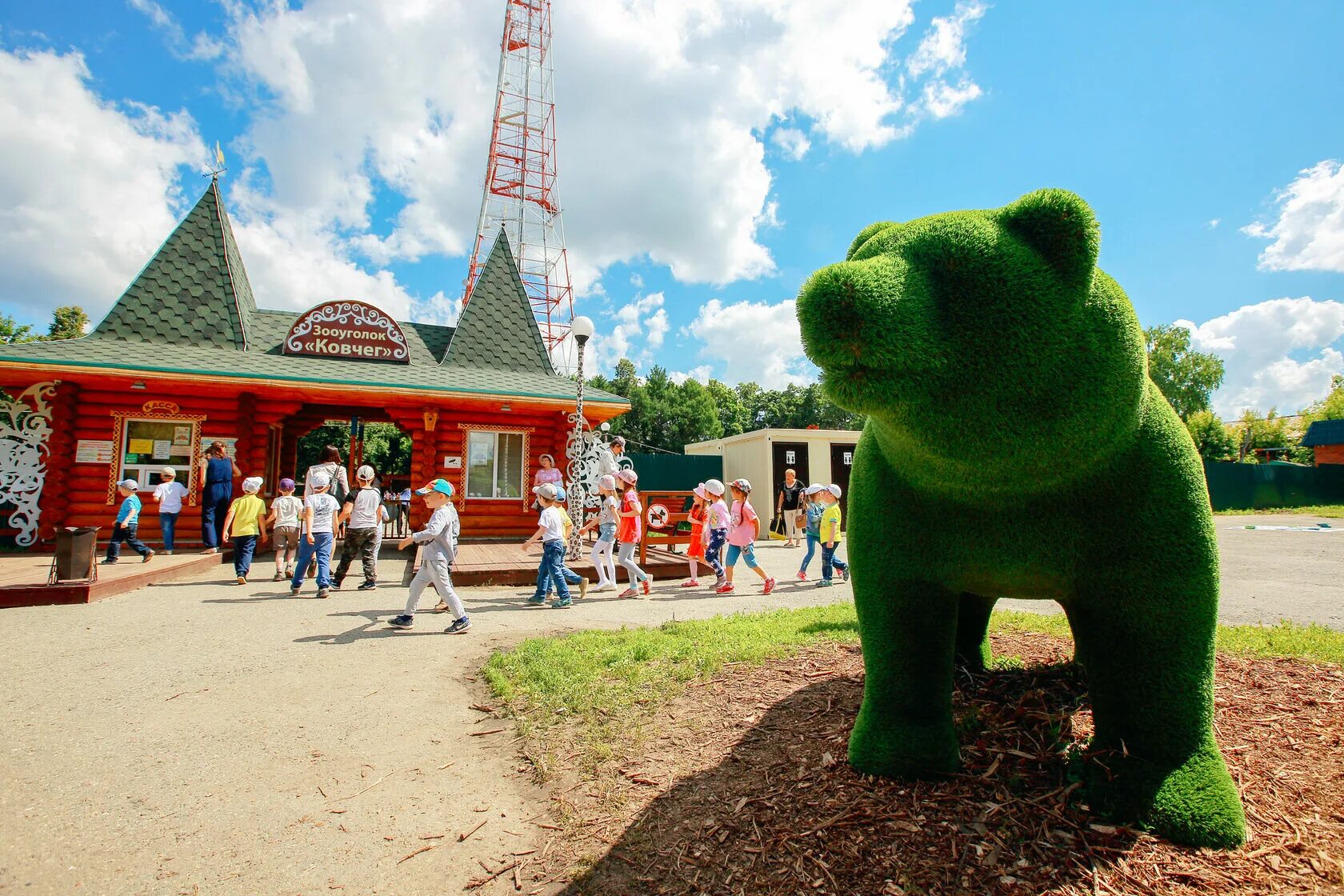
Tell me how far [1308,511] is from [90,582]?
37271mm

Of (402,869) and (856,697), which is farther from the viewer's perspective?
(856,697)

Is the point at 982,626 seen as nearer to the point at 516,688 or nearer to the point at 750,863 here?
the point at 750,863

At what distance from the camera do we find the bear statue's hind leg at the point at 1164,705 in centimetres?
210

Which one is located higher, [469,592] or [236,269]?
[236,269]

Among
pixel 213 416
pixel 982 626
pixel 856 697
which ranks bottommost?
pixel 856 697

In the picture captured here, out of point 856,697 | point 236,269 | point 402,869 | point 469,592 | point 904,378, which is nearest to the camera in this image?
point 904,378

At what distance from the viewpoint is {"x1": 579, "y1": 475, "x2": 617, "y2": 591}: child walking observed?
8.12m

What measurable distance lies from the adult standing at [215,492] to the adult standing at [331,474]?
5.71ft

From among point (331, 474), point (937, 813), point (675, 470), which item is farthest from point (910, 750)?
point (675, 470)

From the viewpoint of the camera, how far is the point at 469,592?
8094mm

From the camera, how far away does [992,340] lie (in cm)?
189

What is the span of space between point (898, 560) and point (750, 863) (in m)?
1.18

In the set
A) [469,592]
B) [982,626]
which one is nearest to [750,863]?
[982,626]

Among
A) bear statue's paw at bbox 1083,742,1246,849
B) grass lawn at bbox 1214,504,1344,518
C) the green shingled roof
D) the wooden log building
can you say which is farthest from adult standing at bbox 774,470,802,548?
grass lawn at bbox 1214,504,1344,518
